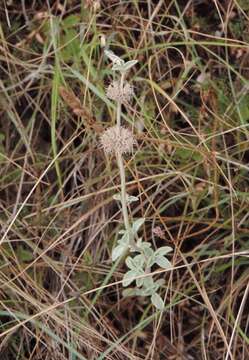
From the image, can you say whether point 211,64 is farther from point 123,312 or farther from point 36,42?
point 123,312

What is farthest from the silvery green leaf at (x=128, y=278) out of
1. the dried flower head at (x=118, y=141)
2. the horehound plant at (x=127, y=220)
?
the dried flower head at (x=118, y=141)

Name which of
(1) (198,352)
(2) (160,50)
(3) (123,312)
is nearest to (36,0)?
(2) (160,50)

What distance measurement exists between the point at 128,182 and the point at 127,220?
0.26m

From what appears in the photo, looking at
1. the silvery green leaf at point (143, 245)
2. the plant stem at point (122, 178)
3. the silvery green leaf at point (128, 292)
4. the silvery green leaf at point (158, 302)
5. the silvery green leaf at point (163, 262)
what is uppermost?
the plant stem at point (122, 178)

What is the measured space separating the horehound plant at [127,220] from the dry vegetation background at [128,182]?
77 millimetres

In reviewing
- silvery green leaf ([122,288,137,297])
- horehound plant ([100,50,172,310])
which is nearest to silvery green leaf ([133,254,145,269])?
horehound plant ([100,50,172,310])

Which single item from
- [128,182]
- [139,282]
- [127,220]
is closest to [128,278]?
[139,282]

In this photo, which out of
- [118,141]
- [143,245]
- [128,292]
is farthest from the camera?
[128,292]

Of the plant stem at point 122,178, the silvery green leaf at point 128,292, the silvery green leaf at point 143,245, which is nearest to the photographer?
the plant stem at point 122,178

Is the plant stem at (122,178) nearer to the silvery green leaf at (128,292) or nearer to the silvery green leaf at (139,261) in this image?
the silvery green leaf at (139,261)

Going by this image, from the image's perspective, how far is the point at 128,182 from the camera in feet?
4.60

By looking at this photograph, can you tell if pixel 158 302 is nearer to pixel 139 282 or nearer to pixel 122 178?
pixel 139 282

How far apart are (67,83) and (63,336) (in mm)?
534

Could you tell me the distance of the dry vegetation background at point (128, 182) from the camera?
53.9 inches
